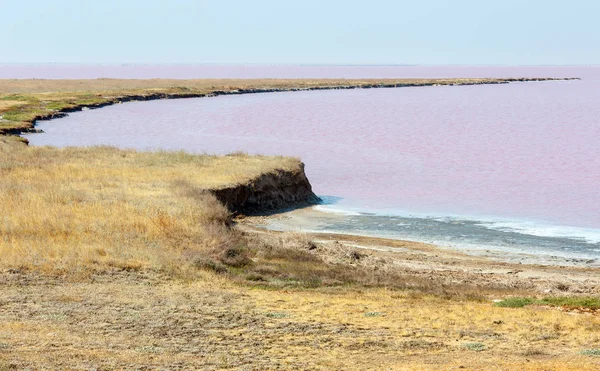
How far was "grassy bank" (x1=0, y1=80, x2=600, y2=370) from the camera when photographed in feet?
49.3

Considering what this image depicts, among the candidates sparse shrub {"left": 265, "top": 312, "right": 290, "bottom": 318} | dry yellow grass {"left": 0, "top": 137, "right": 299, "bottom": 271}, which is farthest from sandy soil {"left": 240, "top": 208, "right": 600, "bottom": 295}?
sparse shrub {"left": 265, "top": 312, "right": 290, "bottom": 318}

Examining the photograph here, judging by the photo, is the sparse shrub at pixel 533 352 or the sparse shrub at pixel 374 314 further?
the sparse shrub at pixel 374 314

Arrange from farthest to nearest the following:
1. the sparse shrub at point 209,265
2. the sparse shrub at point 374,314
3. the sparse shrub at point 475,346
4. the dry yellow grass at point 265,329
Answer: the sparse shrub at point 209,265 → the sparse shrub at point 374,314 → the sparse shrub at point 475,346 → the dry yellow grass at point 265,329

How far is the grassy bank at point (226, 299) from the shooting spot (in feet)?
49.3

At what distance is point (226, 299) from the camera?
62.6 ft

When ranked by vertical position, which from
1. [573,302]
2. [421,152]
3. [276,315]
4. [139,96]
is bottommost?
[421,152]

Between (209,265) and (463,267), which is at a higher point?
(209,265)

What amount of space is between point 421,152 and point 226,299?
48437 mm

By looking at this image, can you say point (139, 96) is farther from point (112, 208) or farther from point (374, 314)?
point (374, 314)

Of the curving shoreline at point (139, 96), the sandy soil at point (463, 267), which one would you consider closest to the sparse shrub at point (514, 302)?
the sandy soil at point (463, 267)

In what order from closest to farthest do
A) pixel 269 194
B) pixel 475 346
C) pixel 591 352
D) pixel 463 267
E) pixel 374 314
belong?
pixel 591 352 < pixel 475 346 < pixel 374 314 < pixel 463 267 < pixel 269 194

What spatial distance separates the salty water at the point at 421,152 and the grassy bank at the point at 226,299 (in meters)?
5.82

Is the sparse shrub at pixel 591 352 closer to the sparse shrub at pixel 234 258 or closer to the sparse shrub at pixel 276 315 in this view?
the sparse shrub at pixel 276 315

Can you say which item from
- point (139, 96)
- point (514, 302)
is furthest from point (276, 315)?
point (139, 96)
